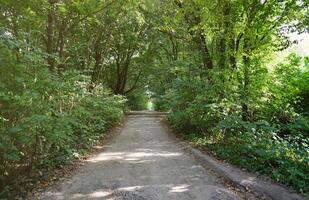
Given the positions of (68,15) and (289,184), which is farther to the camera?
(68,15)

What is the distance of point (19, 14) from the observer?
1094 centimetres

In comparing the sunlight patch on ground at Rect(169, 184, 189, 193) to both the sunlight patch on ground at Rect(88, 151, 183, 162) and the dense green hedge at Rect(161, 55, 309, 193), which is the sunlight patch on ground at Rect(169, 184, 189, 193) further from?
the sunlight patch on ground at Rect(88, 151, 183, 162)

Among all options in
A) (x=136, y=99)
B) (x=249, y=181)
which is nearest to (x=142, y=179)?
(x=249, y=181)

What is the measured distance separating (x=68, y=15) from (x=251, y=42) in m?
6.90

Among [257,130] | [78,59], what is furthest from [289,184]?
[78,59]

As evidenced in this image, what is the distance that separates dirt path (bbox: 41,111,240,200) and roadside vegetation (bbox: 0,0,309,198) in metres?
0.86

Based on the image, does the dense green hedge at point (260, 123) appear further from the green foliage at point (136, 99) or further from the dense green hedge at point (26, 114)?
the green foliage at point (136, 99)

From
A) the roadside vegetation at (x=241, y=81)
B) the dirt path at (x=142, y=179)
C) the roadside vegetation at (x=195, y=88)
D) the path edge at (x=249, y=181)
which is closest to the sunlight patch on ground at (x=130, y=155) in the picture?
the dirt path at (x=142, y=179)

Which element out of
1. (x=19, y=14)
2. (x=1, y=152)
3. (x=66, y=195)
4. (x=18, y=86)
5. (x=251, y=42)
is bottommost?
(x=66, y=195)

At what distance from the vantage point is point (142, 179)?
6.89 meters

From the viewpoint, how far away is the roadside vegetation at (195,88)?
19.5 ft

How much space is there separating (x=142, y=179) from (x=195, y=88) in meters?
6.50

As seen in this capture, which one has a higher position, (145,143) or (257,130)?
(257,130)

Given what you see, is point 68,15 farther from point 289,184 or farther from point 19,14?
point 289,184
